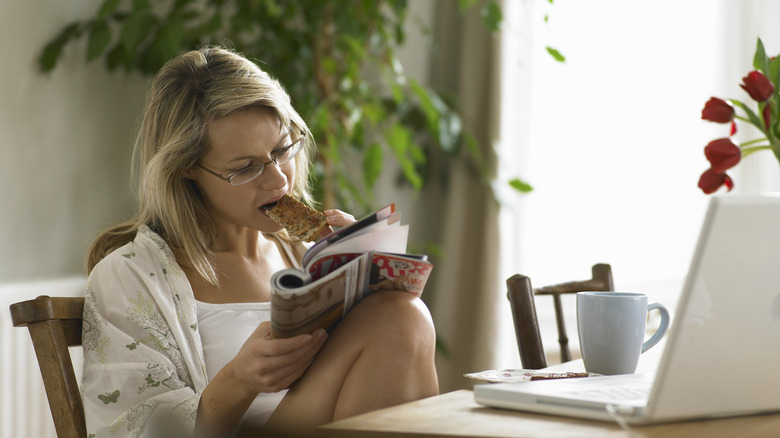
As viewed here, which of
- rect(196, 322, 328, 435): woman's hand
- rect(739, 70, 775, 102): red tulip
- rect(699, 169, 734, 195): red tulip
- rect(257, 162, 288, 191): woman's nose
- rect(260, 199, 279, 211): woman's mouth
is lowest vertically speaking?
rect(196, 322, 328, 435): woman's hand

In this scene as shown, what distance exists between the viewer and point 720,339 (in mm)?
774

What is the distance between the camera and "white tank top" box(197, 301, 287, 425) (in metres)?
1.32

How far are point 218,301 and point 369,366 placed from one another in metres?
0.42

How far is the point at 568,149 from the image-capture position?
2.91m

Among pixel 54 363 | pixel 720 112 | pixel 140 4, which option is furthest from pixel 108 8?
pixel 720 112

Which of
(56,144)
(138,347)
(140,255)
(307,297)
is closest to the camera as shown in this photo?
(307,297)

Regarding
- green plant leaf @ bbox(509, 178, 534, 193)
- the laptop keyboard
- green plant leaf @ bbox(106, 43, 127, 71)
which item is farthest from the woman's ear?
green plant leaf @ bbox(509, 178, 534, 193)

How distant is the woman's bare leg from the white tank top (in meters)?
0.18

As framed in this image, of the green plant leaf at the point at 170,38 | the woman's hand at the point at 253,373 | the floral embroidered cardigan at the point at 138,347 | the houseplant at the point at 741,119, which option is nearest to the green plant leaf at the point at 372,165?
the green plant leaf at the point at 170,38

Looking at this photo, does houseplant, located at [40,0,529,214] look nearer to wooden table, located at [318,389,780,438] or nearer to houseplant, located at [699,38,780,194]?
houseplant, located at [699,38,780,194]

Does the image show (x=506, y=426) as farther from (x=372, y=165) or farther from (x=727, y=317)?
(x=372, y=165)

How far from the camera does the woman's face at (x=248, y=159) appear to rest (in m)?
1.35

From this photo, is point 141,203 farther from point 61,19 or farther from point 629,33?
point 629,33

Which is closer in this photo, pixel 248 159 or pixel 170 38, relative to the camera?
pixel 248 159
